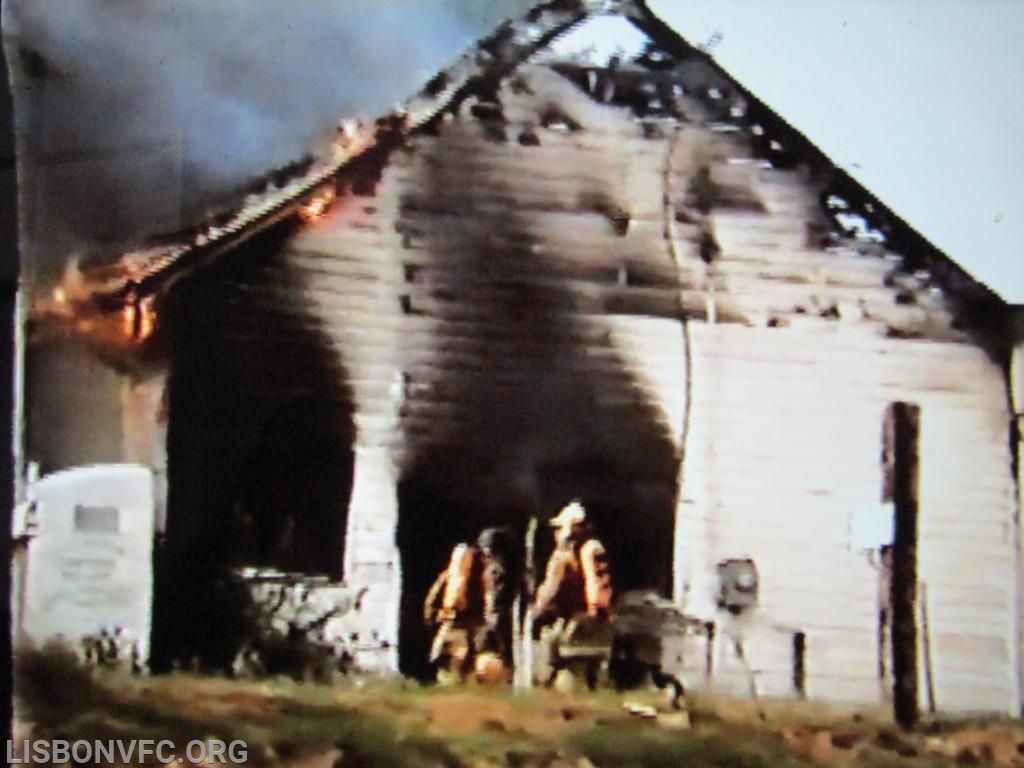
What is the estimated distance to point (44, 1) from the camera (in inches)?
92.9

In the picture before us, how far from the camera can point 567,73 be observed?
93.7 inches

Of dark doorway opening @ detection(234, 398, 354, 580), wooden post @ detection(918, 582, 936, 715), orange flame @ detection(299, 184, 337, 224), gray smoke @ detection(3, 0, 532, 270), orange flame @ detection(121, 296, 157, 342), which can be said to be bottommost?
wooden post @ detection(918, 582, 936, 715)

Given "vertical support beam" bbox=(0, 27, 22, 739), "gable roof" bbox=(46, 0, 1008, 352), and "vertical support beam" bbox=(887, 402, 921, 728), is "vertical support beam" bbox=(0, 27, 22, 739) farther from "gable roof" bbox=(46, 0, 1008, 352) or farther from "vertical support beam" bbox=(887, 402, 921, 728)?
"vertical support beam" bbox=(887, 402, 921, 728)

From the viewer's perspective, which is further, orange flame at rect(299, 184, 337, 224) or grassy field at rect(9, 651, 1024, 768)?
orange flame at rect(299, 184, 337, 224)

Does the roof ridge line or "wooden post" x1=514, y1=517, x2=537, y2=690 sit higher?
the roof ridge line

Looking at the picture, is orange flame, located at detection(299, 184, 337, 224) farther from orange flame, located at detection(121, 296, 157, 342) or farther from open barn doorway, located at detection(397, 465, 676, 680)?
open barn doorway, located at detection(397, 465, 676, 680)

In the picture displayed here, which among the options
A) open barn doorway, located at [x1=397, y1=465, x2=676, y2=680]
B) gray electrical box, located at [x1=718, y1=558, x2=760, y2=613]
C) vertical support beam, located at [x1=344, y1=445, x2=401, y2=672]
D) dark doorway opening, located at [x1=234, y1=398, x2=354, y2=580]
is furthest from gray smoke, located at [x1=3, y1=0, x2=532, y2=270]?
gray electrical box, located at [x1=718, y1=558, x2=760, y2=613]

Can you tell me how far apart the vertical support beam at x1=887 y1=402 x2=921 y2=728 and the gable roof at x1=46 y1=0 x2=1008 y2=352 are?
307 mm

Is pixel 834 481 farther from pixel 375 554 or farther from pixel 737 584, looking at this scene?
pixel 375 554

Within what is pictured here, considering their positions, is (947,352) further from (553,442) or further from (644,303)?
(553,442)

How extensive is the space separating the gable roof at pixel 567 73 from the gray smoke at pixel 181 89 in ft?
0.13

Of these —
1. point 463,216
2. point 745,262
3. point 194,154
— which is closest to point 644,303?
point 745,262

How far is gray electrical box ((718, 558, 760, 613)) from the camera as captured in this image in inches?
92.0

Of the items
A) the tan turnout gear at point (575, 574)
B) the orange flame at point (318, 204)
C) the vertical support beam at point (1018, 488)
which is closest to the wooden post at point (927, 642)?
the vertical support beam at point (1018, 488)
